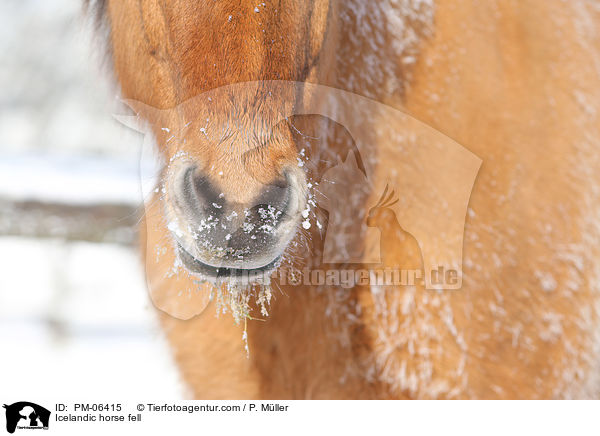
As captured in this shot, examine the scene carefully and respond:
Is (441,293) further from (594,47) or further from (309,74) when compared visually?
(594,47)

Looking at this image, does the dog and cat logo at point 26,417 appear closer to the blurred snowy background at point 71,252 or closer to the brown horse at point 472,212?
the brown horse at point 472,212

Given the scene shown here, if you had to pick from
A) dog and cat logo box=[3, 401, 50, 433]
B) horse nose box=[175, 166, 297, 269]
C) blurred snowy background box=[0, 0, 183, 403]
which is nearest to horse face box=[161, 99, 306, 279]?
horse nose box=[175, 166, 297, 269]

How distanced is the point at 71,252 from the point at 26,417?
101 cm

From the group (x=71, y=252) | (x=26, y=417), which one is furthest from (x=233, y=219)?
(x=71, y=252)

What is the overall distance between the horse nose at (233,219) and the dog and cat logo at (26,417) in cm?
32

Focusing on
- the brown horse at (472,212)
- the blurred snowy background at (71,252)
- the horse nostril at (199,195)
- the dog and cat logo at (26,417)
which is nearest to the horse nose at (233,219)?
the horse nostril at (199,195)

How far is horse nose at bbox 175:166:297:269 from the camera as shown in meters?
0.49

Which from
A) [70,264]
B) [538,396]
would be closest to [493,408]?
[538,396]

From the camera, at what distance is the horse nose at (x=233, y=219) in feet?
1.62

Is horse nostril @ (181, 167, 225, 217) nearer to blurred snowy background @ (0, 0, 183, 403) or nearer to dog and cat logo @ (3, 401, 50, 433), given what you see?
dog and cat logo @ (3, 401, 50, 433)

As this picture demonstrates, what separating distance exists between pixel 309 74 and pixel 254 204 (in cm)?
23

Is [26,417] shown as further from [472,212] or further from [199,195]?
[472,212]

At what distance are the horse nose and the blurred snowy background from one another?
24.3 inches

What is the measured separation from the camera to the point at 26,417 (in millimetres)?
639
